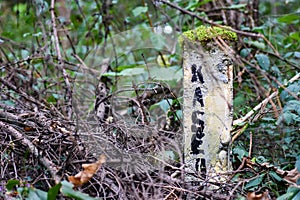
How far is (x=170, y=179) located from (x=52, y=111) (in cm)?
69

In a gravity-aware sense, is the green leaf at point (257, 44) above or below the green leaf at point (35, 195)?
above

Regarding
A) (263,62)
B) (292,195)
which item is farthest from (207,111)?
(263,62)

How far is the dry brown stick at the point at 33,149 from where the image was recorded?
1.57 m

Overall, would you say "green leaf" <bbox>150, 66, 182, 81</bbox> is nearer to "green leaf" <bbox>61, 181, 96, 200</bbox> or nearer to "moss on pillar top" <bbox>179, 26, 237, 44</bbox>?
"moss on pillar top" <bbox>179, 26, 237, 44</bbox>

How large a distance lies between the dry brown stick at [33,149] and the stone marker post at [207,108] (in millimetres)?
482

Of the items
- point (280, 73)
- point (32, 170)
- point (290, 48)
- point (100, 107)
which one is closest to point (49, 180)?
point (32, 170)

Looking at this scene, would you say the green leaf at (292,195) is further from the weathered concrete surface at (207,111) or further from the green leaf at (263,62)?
the green leaf at (263,62)

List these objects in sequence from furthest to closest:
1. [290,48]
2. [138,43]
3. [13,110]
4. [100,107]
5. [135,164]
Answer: [138,43] → [290,48] → [100,107] → [13,110] → [135,164]

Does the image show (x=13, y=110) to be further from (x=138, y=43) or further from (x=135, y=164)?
(x=138, y=43)

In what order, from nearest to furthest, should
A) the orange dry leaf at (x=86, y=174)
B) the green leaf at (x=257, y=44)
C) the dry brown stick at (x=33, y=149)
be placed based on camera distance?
the orange dry leaf at (x=86, y=174), the dry brown stick at (x=33, y=149), the green leaf at (x=257, y=44)

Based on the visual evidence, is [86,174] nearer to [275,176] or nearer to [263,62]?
[275,176]

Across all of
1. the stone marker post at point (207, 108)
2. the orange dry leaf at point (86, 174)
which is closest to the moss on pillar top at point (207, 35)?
the stone marker post at point (207, 108)

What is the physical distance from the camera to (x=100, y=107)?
92.5 inches

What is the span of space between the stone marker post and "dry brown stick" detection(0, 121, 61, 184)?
48 centimetres
